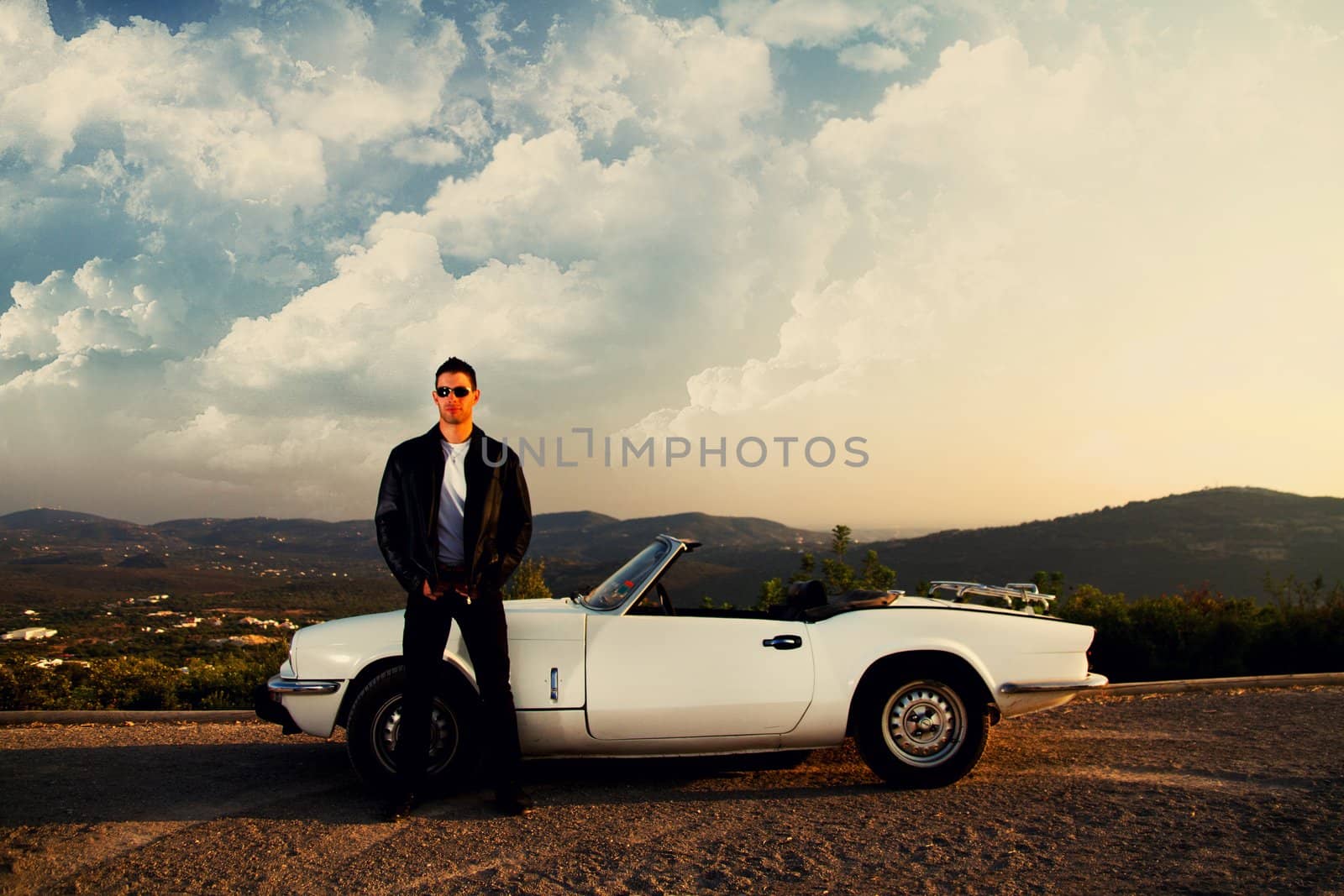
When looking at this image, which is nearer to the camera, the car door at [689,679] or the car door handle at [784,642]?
the car door at [689,679]

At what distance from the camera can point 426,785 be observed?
15.5 feet

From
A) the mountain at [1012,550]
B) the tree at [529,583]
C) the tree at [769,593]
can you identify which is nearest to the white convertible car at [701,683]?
the tree at [529,583]

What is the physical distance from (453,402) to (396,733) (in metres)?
1.82

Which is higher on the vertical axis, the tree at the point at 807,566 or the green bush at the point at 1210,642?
the tree at the point at 807,566

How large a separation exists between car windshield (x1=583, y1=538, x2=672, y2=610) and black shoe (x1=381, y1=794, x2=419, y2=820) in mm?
1411

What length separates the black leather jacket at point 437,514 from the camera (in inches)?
178

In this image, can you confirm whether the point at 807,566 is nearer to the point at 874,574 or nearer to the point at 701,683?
the point at 874,574

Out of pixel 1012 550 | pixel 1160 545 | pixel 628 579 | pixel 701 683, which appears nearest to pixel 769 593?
pixel 628 579

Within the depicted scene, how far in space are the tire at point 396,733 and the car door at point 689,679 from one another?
68 cm

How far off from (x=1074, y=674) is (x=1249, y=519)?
45808mm

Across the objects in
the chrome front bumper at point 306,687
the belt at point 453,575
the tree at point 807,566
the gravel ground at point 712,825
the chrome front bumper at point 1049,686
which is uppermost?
the belt at point 453,575

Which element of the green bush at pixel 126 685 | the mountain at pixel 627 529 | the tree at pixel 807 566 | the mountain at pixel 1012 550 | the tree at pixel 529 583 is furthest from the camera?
the mountain at pixel 627 529

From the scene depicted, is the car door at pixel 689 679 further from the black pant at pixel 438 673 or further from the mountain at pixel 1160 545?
the mountain at pixel 1160 545

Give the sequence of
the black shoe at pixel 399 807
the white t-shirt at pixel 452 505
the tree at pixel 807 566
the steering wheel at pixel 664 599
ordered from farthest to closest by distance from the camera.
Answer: the tree at pixel 807 566 < the steering wheel at pixel 664 599 < the white t-shirt at pixel 452 505 < the black shoe at pixel 399 807
